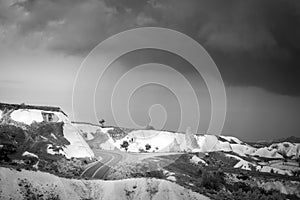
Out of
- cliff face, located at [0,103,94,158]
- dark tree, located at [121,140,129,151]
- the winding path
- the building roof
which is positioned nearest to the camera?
the winding path

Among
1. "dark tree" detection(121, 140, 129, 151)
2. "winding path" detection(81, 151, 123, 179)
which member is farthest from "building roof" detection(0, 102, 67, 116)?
"dark tree" detection(121, 140, 129, 151)

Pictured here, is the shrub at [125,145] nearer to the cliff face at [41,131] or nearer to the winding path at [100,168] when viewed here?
the cliff face at [41,131]

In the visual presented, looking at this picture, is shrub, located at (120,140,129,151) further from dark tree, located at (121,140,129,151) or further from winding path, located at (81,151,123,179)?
winding path, located at (81,151,123,179)

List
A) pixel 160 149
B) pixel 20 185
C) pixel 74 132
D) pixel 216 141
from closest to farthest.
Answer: pixel 20 185 < pixel 74 132 < pixel 160 149 < pixel 216 141

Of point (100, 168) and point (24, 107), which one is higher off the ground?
point (24, 107)

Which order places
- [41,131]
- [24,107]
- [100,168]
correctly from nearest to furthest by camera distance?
[100,168], [41,131], [24,107]

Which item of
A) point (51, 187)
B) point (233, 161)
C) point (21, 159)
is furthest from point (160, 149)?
point (51, 187)

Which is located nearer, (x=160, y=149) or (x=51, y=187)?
(x=51, y=187)

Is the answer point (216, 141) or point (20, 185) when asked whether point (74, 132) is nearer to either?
point (20, 185)

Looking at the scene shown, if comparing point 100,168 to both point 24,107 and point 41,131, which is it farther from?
point 24,107

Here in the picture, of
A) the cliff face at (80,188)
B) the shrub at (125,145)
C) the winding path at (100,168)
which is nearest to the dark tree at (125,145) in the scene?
the shrub at (125,145)

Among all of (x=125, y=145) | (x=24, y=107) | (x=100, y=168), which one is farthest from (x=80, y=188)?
(x=125, y=145)

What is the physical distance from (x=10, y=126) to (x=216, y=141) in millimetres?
100139

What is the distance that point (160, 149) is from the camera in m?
127
